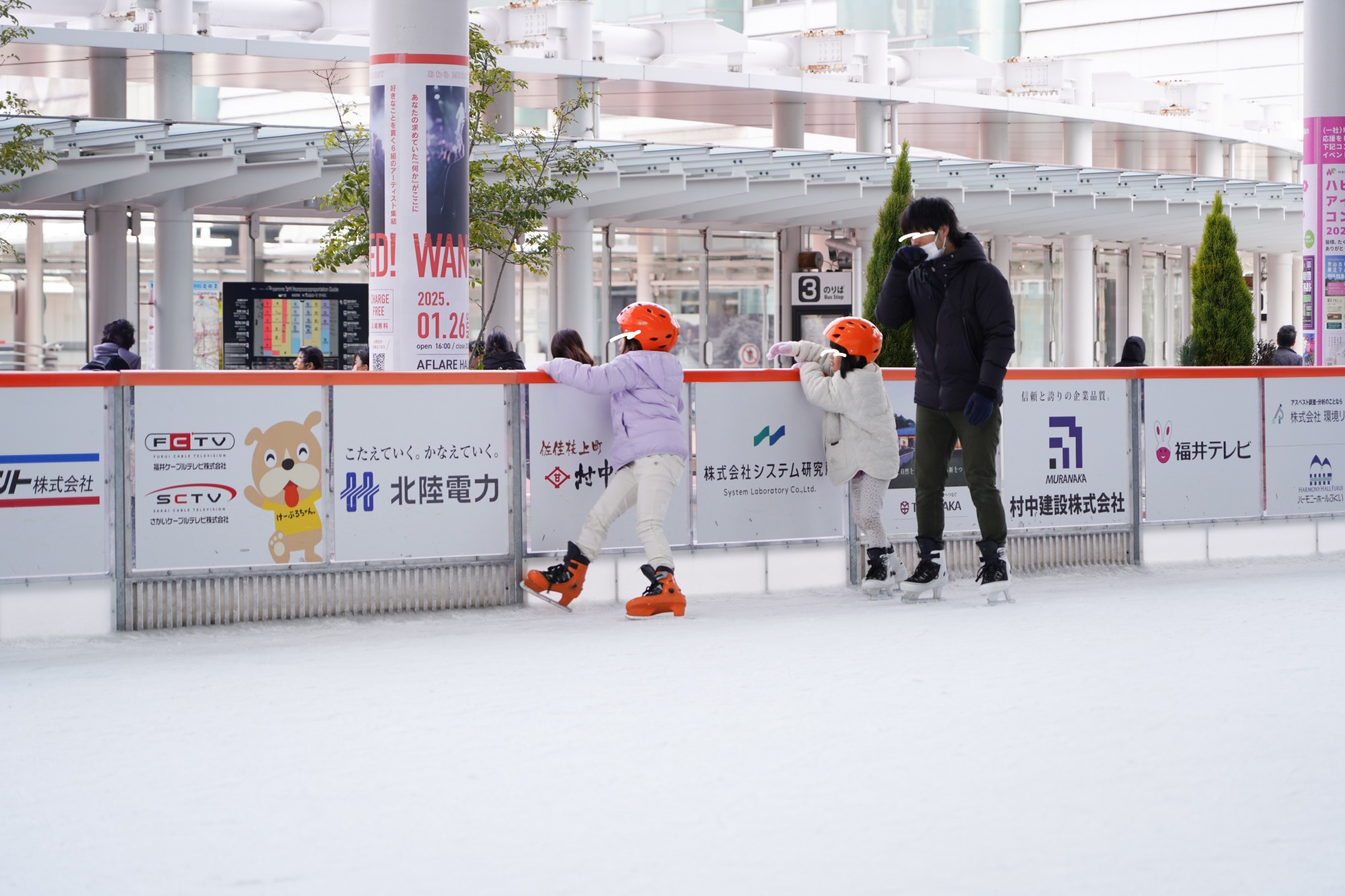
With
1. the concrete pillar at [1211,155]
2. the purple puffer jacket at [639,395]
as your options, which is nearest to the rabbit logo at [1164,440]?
the purple puffer jacket at [639,395]

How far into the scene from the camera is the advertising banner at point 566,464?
7418 mm

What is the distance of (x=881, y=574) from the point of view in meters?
7.76

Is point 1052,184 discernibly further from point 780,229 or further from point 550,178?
point 550,178

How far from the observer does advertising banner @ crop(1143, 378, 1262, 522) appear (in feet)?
29.0

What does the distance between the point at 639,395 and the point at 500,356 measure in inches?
120

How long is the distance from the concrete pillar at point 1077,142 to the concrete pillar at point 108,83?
17175mm

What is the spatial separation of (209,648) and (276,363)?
21.8ft

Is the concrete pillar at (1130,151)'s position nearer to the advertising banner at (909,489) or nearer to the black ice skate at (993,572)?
the advertising banner at (909,489)

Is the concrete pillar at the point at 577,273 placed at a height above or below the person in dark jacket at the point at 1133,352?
above

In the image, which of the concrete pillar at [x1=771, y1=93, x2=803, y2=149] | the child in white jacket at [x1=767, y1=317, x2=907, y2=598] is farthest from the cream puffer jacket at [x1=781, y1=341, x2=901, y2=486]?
the concrete pillar at [x1=771, y1=93, x2=803, y2=149]

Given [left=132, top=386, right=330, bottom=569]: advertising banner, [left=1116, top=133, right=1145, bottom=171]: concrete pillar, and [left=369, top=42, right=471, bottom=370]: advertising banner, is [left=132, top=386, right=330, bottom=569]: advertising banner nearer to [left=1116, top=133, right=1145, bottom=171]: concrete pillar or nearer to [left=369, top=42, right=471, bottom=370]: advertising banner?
[left=369, top=42, right=471, bottom=370]: advertising banner

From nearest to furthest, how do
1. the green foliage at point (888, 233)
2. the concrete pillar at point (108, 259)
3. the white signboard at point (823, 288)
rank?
1. the green foliage at point (888, 233)
2. the concrete pillar at point (108, 259)
3. the white signboard at point (823, 288)

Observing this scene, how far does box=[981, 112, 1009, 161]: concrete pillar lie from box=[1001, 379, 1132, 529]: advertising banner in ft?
69.7

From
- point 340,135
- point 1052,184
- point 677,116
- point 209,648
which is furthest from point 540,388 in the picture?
point 677,116
